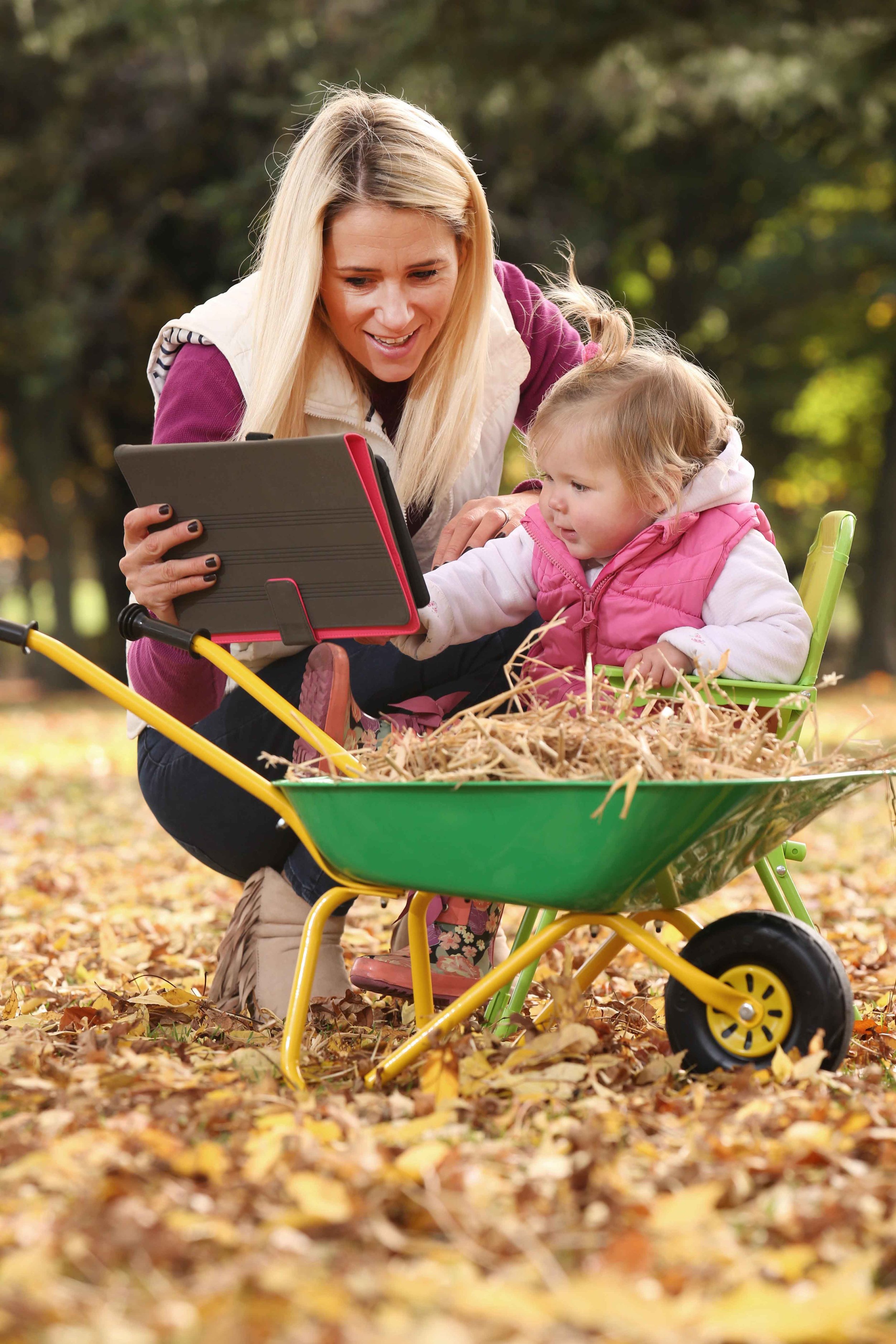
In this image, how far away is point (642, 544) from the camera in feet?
9.11

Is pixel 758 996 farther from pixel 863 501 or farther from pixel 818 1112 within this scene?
pixel 863 501

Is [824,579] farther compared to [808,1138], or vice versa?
[824,579]

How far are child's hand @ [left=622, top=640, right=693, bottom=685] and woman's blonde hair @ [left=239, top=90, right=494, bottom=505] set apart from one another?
2.84ft

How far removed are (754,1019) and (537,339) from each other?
199 cm

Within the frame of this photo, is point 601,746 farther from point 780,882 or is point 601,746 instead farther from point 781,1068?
point 780,882

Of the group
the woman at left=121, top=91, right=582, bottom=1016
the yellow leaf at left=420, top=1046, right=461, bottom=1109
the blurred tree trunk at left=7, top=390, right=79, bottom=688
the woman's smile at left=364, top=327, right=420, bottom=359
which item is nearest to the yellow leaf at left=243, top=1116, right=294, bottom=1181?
the yellow leaf at left=420, top=1046, right=461, bottom=1109

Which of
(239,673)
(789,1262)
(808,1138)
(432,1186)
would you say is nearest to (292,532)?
(239,673)

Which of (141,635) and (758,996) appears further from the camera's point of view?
(141,635)

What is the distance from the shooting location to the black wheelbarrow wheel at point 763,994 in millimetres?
2182

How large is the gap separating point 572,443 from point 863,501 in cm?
2078

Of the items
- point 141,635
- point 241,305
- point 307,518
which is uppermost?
point 241,305

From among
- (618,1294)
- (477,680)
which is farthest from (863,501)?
(618,1294)

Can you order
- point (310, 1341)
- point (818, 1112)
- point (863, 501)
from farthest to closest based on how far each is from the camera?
1. point (863, 501)
2. point (818, 1112)
3. point (310, 1341)

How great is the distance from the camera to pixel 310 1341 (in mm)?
1342
